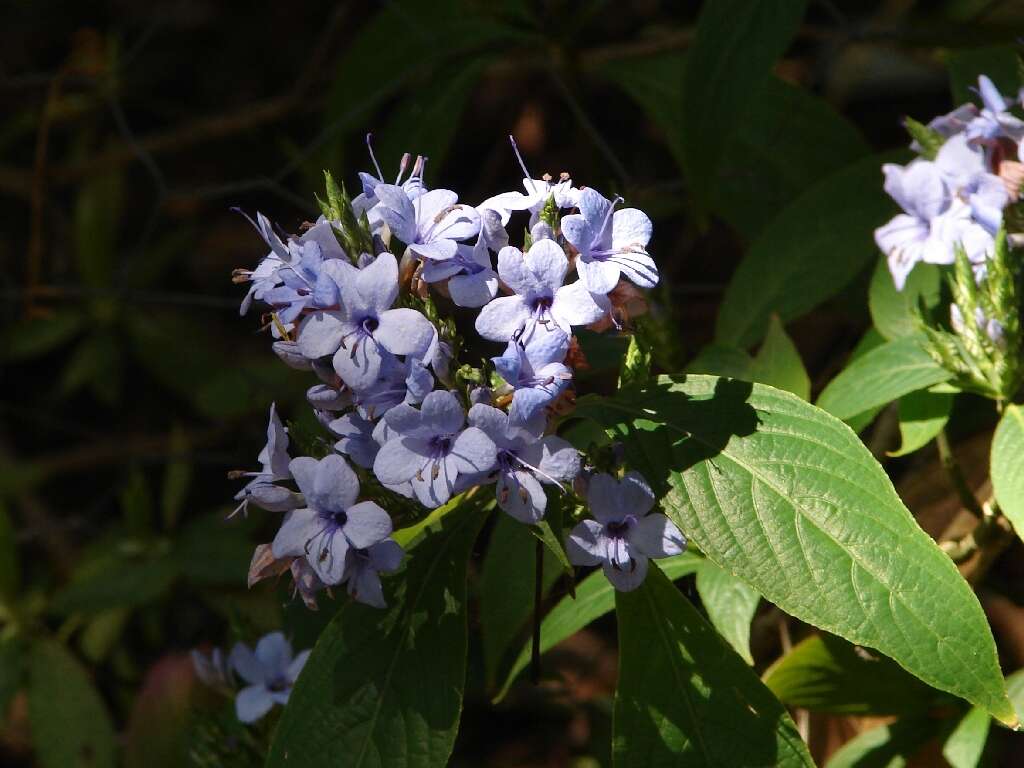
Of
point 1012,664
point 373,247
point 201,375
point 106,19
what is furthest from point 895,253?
point 106,19

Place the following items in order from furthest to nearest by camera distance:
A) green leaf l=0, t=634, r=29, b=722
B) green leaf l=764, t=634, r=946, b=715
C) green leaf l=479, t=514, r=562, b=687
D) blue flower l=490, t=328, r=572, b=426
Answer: green leaf l=0, t=634, r=29, b=722, green leaf l=764, t=634, r=946, b=715, green leaf l=479, t=514, r=562, b=687, blue flower l=490, t=328, r=572, b=426

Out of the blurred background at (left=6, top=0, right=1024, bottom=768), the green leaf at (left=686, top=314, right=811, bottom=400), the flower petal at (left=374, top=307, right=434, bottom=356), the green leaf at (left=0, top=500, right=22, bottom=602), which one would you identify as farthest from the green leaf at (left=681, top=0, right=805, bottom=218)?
the green leaf at (left=0, top=500, right=22, bottom=602)

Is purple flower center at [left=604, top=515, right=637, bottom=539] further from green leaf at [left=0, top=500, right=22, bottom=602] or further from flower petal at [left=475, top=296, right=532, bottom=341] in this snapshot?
green leaf at [left=0, top=500, right=22, bottom=602]

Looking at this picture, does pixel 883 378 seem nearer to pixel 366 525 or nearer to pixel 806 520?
pixel 806 520

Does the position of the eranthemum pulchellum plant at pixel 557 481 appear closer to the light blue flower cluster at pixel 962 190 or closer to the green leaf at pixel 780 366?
the light blue flower cluster at pixel 962 190

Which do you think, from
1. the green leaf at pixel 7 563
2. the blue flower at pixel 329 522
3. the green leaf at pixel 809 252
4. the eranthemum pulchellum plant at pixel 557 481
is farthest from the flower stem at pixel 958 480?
the green leaf at pixel 7 563

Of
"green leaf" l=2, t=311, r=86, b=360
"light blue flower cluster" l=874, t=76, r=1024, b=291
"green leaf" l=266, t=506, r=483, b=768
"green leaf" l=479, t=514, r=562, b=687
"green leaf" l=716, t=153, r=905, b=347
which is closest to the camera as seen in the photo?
"green leaf" l=266, t=506, r=483, b=768
